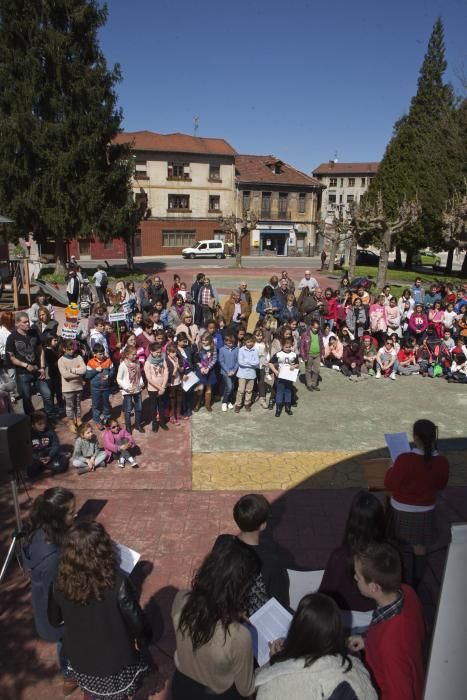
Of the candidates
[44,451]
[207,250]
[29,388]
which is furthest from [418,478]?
[207,250]

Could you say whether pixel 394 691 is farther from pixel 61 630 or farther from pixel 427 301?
pixel 427 301

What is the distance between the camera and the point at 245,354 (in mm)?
9539

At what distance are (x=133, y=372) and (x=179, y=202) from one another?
42801 mm

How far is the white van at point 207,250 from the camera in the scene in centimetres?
4481

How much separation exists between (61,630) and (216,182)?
48796 mm

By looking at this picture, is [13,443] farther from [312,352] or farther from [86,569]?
[312,352]

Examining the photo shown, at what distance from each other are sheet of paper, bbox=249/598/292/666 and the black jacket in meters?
0.72

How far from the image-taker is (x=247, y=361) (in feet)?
31.2

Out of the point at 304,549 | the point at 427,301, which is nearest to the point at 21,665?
the point at 304,549

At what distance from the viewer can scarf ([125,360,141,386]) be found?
8.40 meters

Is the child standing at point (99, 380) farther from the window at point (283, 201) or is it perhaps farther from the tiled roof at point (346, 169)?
the tiled roof at point (346, 169)

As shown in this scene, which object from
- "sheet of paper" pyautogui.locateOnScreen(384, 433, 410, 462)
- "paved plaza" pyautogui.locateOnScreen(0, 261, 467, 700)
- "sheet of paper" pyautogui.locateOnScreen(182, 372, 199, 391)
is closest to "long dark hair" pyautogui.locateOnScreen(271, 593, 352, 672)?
"paved plaza" pyautogui.locateOnScreen(0, 261, 467, 700)

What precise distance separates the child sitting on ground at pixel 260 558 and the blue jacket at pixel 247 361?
5910mm

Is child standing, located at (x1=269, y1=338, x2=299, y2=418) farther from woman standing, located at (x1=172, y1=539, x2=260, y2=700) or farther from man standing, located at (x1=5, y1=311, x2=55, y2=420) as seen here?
woman standing, located at (x1=172, y1=539, x2=260, y2=700)
